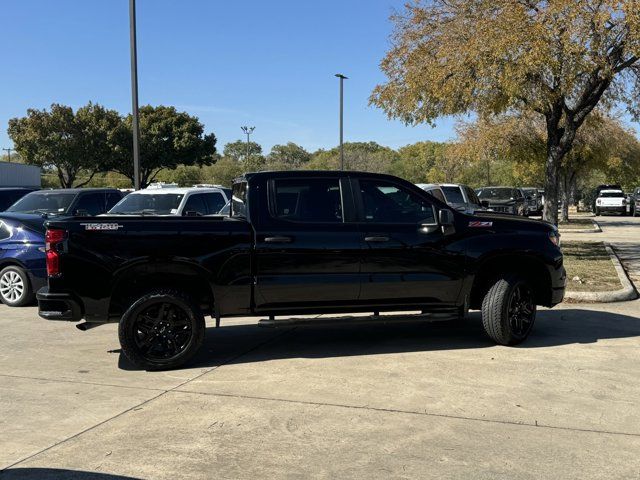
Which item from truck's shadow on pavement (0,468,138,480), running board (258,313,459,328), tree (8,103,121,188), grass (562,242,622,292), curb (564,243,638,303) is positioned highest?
tree (8,103,121,188)

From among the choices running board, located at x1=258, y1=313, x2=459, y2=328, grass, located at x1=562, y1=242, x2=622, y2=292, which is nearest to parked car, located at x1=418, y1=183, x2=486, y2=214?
grass, located at x1=562, y1=242, x2=622, y2=292

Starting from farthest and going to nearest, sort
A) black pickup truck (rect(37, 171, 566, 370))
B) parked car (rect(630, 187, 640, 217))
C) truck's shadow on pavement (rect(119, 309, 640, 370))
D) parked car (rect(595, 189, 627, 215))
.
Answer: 1. parked car (rect(595, 189, 627, 215))
2. parked car (rect(630, 187, 640, 217))
3. truck's shadow on pavement (rect(119, 309, 640, 370))
4. black pickup truck (rect(37, 171, 566, 370))

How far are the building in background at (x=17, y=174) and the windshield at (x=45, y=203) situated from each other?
39.6 m

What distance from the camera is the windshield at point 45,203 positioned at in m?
11.0

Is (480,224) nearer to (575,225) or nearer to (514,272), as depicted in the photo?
(514,272)

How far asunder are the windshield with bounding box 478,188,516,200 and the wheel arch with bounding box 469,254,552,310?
2181 cm

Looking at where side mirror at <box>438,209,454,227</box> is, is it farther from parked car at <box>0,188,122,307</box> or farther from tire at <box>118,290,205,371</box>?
parked car at <box>0,188,122,307</box>

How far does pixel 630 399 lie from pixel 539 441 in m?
1.39

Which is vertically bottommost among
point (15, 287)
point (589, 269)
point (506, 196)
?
point (589, 269)

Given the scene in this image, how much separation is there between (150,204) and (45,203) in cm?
182

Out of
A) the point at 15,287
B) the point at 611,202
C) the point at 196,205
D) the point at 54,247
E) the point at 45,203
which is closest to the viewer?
the point at 54,247

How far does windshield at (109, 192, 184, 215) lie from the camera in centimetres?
1143

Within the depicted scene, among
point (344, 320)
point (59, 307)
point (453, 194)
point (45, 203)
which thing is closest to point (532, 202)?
point (453, 194)

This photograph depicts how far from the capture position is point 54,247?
5.84 metres
